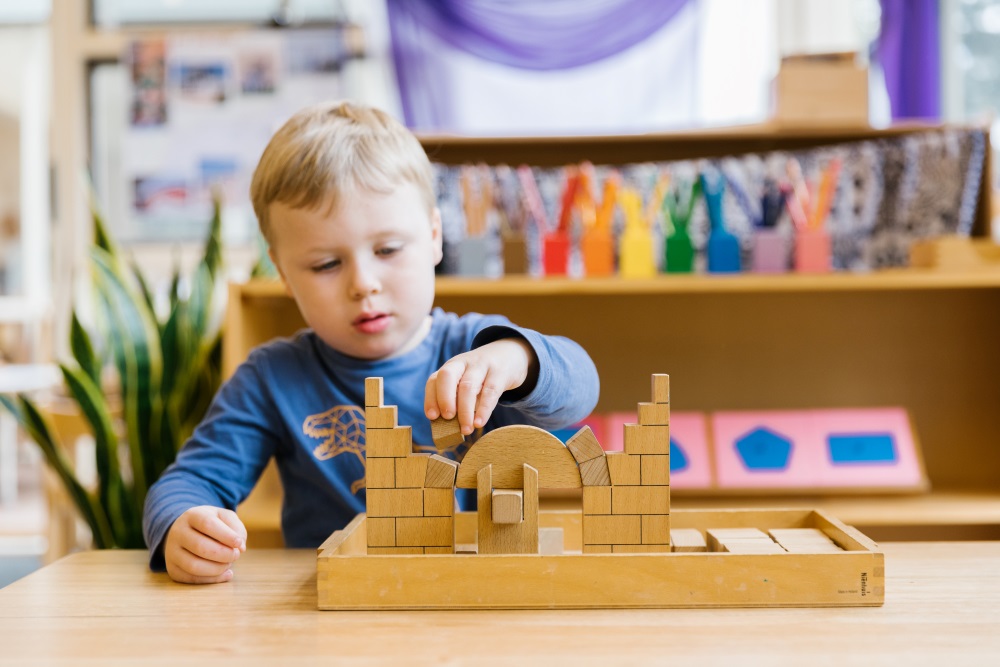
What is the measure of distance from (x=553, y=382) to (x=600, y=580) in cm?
22

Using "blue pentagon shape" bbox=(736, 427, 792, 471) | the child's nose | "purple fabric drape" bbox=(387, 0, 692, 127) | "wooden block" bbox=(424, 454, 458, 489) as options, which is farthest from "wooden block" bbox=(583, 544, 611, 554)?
"purple fabric drape" bbox=(387, 0, 692, 127)

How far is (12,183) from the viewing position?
4.11 metres

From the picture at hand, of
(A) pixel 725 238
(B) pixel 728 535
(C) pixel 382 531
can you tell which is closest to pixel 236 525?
(C) pixel 382 531

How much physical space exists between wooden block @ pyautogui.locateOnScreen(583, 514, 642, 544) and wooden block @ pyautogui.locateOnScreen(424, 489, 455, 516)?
96 millimetres

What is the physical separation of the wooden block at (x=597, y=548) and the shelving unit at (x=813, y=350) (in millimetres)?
1232

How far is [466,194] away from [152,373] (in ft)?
2.27

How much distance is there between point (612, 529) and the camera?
661 millimetres

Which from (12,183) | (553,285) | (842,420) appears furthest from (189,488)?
(12,183)

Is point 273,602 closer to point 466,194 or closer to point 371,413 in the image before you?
point 371,413

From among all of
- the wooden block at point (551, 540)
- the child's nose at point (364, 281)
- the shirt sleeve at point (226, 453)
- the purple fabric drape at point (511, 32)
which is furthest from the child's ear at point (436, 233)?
the purple fabric drape at point (511, 32)

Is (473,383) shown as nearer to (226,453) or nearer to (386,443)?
(386,443)

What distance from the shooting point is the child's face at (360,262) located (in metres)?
0.89

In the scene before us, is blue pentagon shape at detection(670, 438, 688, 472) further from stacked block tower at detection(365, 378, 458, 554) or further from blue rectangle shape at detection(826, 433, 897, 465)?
stacked block tower at detection(365, 378, 458, 554)

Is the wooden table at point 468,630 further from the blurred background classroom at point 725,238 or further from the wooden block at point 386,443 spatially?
the blurred background classroom at point 725,238
